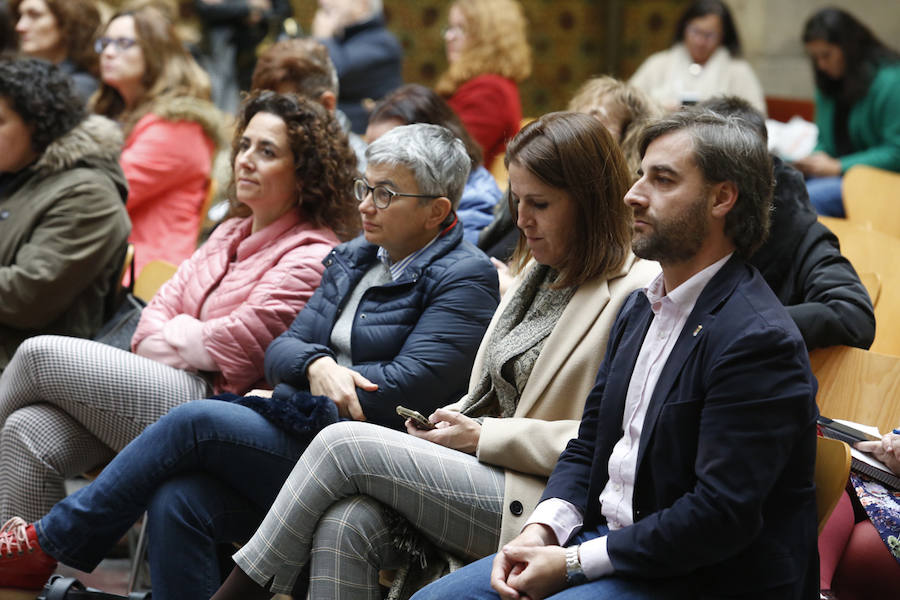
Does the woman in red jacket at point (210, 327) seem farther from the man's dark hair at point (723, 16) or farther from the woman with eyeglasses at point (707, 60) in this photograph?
the man's dark hair at point (723, 16)

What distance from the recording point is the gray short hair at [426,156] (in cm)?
264

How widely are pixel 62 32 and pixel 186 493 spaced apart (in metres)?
3.39

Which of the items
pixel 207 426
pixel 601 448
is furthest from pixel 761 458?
pixel 207 426

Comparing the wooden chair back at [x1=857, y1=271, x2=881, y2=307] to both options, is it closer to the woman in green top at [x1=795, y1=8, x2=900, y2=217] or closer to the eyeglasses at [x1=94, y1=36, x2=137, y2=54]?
the woman in green top at [x1=795, y1=8, x2=900, y2=217]

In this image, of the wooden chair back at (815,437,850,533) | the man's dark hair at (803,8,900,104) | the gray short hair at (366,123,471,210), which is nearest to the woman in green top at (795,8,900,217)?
the man's dark hair at (803,8,900,104)

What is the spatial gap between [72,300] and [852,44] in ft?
11.7

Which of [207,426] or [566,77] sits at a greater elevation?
[207,426]

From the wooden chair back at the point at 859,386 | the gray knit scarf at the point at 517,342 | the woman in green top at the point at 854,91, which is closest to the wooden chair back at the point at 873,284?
the wooden chair back at the point at 859,386

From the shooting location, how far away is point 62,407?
2.84 metres

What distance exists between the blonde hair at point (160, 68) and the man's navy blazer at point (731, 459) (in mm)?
3067

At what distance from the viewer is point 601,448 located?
1944 millimetres

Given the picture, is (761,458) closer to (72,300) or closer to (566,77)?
(72,300)

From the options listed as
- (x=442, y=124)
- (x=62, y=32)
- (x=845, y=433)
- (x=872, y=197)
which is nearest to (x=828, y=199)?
(x=872, y=197)

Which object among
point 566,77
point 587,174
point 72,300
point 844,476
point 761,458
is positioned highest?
point 587,174
